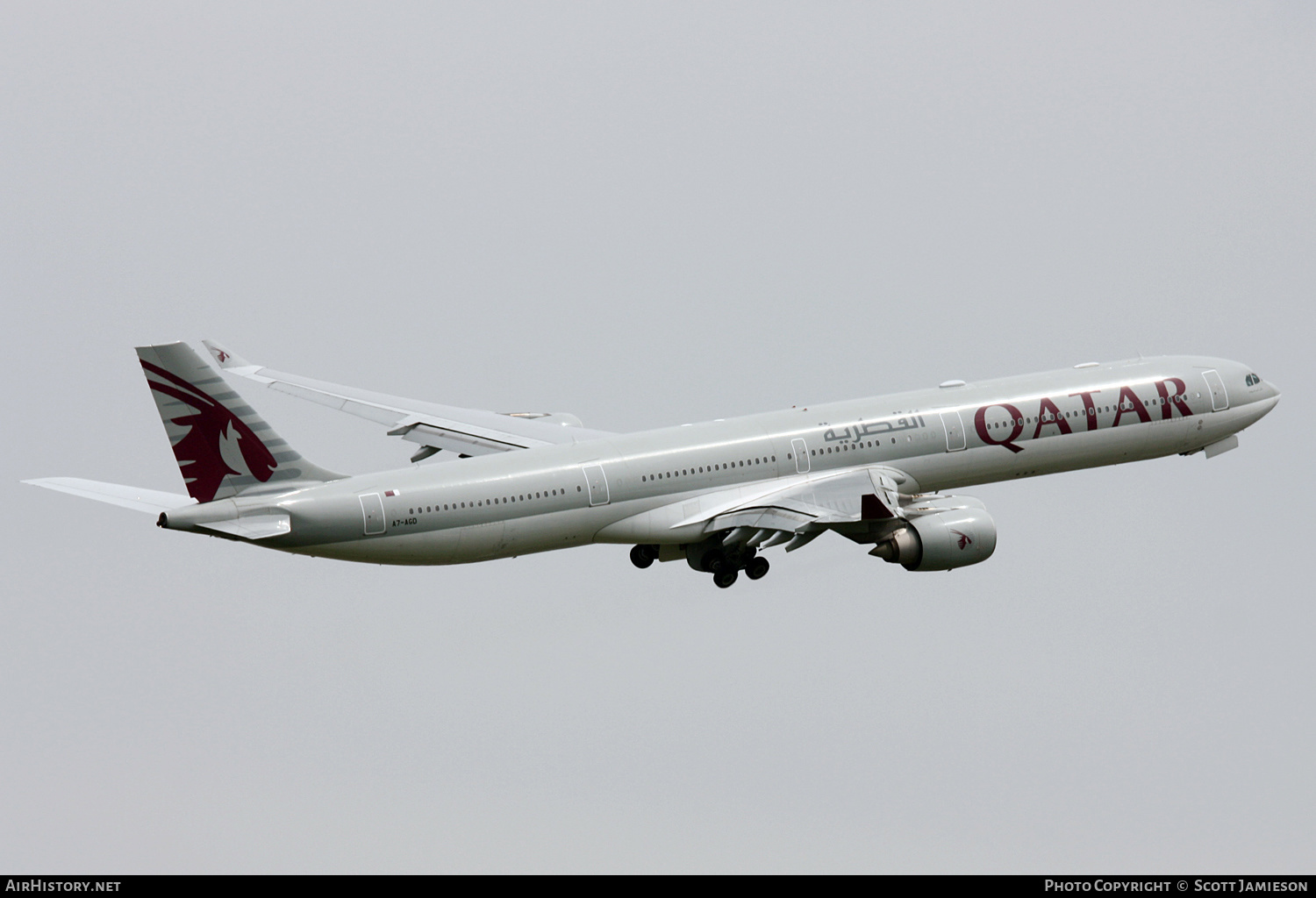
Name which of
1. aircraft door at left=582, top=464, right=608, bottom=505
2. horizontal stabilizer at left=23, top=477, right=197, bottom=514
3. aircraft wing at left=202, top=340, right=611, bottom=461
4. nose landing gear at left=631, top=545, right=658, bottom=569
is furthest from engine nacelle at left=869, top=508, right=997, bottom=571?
horizontal stabilizer at left=23, top=477, right=197, bottom=514

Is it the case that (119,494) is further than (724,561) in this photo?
No

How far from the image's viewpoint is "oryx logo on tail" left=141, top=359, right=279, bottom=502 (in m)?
42.2

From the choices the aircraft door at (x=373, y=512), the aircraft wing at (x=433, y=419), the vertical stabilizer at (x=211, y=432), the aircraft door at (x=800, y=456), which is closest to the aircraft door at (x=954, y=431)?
the aircraft door at (x=800, y=456)

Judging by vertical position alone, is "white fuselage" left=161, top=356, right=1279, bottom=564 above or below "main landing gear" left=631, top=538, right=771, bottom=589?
above

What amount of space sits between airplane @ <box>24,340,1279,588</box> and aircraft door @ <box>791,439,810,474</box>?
0.17 ft

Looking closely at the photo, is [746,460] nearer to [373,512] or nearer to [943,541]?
[943,541]

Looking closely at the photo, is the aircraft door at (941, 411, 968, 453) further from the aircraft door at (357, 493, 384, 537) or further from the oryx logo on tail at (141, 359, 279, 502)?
the oryx logo on tail at (141, 359, 279, 502)

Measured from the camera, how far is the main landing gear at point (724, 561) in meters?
49.3

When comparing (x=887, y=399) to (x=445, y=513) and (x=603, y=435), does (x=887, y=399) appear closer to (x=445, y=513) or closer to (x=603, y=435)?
(x=603, y=435)

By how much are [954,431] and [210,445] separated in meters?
20.0

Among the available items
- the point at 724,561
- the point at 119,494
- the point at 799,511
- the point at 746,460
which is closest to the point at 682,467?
the point at 746,460

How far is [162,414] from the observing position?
42.1 metres

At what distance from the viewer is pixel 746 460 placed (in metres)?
49.3

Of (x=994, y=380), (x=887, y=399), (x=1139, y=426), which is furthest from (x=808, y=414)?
(x=1139, y=426)
